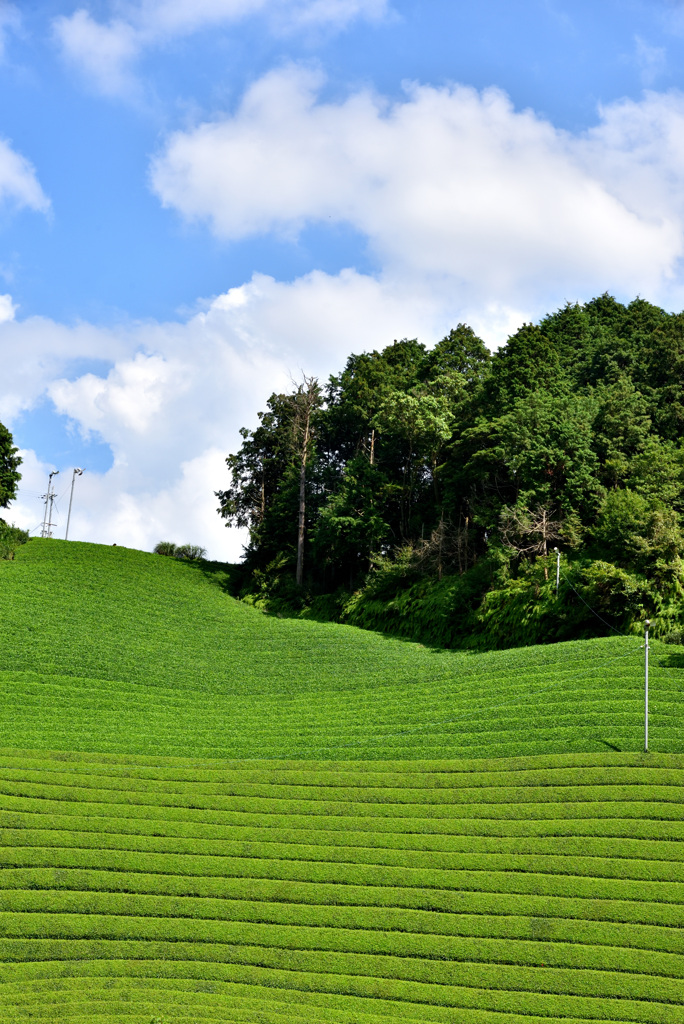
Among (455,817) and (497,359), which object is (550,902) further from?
(497,359)

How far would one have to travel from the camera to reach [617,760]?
20781mm

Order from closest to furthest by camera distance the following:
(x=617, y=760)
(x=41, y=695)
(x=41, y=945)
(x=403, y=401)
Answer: (x=41, y=945), (x=617, y=760), (x=41, y=695), (x=403, y=401)

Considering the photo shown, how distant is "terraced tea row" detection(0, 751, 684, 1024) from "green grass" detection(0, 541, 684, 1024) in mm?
49

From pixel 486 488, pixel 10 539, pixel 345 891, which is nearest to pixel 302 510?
pixel 486 488

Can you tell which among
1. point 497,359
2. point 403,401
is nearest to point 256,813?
point 403,401

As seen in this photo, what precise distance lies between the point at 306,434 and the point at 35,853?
37.0m

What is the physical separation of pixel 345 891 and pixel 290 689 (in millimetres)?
13767

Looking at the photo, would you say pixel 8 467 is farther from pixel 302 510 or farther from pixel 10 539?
pixel 302 510

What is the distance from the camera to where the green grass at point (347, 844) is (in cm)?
1438

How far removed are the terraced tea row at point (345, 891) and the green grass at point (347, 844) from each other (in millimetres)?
49

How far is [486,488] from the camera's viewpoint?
42.3 metres

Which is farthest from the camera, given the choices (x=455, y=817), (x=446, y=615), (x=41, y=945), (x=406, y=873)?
(x=446, y=615)

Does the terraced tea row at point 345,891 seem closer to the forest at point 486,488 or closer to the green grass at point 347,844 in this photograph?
the green grass at point 347,844

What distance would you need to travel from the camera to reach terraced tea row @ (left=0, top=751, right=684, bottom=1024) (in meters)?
14.2
